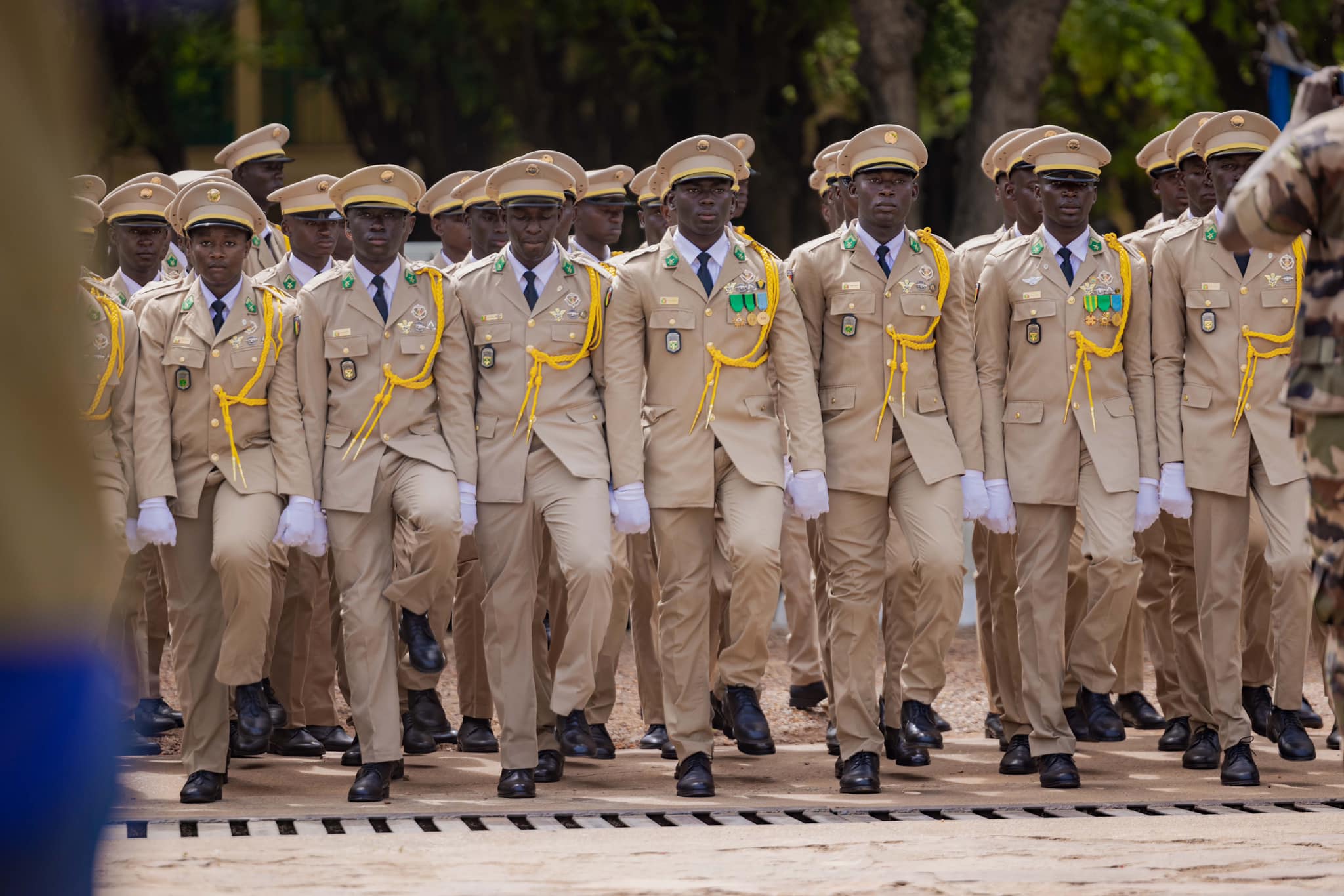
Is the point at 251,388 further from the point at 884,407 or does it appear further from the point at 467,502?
the point at 884,407

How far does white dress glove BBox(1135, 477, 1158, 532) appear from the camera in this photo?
7246mm

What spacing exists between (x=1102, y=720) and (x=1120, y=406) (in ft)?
5.03

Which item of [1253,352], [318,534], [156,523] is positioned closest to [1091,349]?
[1253,352]

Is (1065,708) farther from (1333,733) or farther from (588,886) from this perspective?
(588,886)

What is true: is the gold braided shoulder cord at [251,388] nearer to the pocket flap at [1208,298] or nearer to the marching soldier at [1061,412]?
the marching soldier at [1061,412]

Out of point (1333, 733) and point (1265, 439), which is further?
point (1333, 733)

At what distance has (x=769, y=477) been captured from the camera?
23.0 feet

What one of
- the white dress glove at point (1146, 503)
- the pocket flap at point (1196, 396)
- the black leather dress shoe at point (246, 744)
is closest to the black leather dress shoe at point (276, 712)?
the black leather dress shoe at point (246, 744)

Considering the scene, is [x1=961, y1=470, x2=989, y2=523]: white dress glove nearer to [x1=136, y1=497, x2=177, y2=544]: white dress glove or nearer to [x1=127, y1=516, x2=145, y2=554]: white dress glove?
[x1=136, y1=497, x2=177, y2=544]: white dress glove

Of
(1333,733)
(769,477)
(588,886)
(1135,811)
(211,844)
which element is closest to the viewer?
(588,886)

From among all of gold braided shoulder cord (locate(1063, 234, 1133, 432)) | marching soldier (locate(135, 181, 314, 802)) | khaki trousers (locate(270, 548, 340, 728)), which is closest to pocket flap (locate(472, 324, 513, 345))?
marching soldier (locate(135, 181, 314, 802))

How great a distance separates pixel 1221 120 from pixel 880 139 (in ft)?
4.50

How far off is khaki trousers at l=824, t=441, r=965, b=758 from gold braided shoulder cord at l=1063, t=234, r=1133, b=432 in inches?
23.9

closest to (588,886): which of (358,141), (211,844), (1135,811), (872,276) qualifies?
(211,844)
